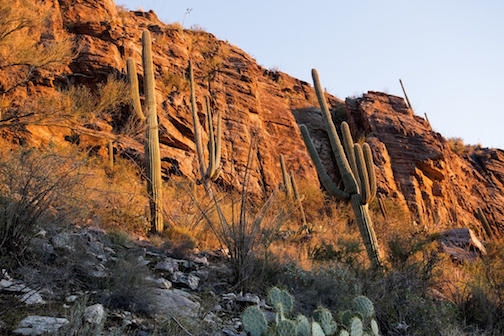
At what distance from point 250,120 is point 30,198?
1468cm

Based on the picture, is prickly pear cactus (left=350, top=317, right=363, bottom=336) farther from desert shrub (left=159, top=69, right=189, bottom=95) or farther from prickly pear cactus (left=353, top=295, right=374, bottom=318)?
desert shrub (left=159, top=69, right=189, bottom=95)

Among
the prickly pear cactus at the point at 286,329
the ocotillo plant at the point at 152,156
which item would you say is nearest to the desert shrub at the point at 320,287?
the prickly pear cactus at the point at 286,329

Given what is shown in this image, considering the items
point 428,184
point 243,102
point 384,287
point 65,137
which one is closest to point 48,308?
point 384,287

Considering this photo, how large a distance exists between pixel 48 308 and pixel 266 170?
47.7 feet

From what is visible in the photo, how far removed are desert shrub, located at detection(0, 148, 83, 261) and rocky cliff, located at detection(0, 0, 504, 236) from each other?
7.56m

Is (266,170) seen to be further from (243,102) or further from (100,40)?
(100,40)

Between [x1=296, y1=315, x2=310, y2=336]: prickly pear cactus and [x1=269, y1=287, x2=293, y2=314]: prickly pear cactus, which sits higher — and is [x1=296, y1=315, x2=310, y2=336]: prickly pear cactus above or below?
below

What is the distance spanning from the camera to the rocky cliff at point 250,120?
13.7 metres

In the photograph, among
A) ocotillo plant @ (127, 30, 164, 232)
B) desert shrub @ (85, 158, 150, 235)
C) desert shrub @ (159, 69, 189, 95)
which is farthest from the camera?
desert shrub @ (159, 69, 189, 95)

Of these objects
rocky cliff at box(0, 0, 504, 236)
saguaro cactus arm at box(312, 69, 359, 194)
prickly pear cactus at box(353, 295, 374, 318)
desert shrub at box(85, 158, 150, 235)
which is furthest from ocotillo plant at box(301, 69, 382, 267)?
desert shrub at box(85, 158, 150, 235)

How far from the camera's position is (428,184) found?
20109 millimetres

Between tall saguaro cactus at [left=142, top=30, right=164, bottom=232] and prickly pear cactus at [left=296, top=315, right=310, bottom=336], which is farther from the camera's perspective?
tall saguaro cactus at [left=142, top=30, right=164, bottom=232]

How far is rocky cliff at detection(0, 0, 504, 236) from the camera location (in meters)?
13.7

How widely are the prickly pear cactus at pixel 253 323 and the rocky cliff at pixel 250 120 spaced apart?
9527 millimetres
